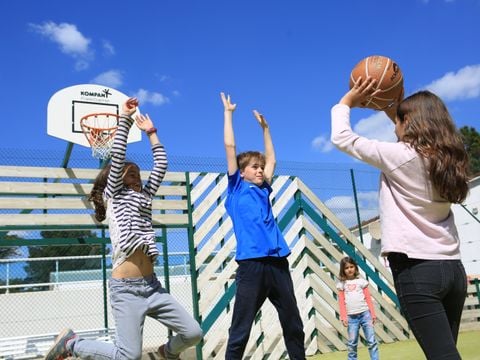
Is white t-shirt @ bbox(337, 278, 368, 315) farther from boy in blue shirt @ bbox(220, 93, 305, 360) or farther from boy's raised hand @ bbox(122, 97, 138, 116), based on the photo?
boy's raised hand @ bbox(122, 97, 138, 116)

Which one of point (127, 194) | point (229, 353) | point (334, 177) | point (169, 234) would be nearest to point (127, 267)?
point (127, 194)

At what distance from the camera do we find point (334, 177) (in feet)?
28.3

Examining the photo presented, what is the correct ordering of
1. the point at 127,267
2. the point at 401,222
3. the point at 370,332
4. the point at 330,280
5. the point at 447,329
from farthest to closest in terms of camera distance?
1. the point at 330,280
2. the point at 370,332
3. the point at 127,267
4. the point at 401,222
5. the point at 447,329

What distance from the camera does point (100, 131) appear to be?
753cm

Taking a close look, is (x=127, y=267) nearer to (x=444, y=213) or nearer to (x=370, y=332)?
(x=444, y=213)

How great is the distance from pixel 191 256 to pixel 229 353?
341cm

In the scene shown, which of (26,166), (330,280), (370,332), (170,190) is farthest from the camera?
(330,280)

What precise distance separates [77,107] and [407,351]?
18.5 ft

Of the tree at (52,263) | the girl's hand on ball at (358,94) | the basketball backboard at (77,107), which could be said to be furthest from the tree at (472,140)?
the girl's hand on ball at (358,94)

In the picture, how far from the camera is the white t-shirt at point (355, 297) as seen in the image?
5688 mm

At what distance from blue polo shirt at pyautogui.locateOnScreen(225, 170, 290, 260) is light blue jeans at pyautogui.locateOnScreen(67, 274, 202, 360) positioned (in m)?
0.60

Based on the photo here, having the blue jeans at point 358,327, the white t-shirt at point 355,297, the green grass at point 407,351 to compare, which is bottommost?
the green grass at point 407,351

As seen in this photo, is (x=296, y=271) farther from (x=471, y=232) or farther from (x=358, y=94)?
(x=471, y=232)

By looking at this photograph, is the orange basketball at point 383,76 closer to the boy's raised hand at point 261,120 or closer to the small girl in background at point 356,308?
the boy's raised hand at point 261,120
